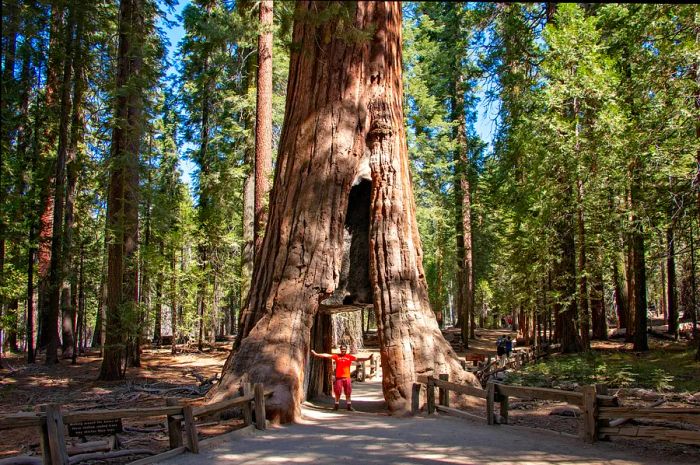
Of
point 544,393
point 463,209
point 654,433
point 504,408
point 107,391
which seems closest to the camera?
point 654,433

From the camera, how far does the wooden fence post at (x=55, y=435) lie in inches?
239

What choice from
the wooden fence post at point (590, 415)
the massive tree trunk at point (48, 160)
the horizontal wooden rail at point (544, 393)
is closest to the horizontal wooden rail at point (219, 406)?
the horizontal wooden rail at point (544, 393)

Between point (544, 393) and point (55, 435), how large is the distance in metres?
6.90

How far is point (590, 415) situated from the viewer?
8117 mm

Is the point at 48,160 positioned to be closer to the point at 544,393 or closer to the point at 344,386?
the point at 344,386

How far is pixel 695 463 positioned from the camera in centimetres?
696

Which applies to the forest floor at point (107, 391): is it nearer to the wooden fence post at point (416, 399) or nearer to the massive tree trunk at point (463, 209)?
the wooden fence post at point (416, 399)

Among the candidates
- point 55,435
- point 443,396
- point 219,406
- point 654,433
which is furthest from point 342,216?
point 55,435

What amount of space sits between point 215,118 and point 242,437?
2418 centimetres

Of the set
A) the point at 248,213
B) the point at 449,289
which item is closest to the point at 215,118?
the point at 248,213

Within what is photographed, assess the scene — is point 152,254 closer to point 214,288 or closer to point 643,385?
point 214,288

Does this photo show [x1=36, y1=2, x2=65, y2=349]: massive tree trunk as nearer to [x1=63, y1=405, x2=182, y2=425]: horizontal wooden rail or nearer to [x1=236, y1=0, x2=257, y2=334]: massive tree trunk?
[x1=236, y1=0, x2=257, y2=334]: massive tree trunk

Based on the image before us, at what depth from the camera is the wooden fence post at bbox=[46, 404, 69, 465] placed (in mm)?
6059

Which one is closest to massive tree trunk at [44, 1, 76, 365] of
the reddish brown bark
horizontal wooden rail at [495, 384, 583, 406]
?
the reddish brown bark
